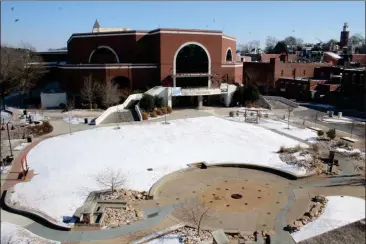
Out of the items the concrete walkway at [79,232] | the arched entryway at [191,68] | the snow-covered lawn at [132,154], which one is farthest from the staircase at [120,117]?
the concrete walkway at [79,232]

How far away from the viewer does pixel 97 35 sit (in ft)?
124

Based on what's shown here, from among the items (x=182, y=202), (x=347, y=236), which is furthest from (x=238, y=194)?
(x=347, y=236)

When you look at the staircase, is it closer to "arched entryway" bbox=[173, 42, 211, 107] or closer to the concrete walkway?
"arched entryway" bbox=[173, 42, 211, 107]

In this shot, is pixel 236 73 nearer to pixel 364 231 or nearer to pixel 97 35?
pixel 97 35

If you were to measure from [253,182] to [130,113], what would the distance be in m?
17.0

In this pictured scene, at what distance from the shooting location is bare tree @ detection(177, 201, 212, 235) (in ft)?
38.7

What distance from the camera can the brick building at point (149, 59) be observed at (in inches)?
1367

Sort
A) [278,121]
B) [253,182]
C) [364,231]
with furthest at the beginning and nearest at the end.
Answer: [278,121], [253,182], [364,231]

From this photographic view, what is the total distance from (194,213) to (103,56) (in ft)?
102

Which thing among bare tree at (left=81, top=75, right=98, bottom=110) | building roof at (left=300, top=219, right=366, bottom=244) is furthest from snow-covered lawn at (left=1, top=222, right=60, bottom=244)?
bare tree at (left=81, top=75, right=98, bottom=110)

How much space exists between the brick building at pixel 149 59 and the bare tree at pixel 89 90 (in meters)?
0.99

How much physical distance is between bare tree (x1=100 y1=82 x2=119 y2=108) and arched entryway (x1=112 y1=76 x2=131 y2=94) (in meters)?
2.36

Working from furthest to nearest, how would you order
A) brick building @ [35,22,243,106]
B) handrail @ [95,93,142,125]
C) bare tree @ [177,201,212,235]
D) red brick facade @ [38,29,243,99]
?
brick building @ [35,22,243,106]
red brick facade @ [38,29,243,99]
handrail @ [95,93,142,125]
bare tree @ [177,201,212,235]

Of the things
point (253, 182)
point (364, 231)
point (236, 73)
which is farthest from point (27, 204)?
point (236, 73)
